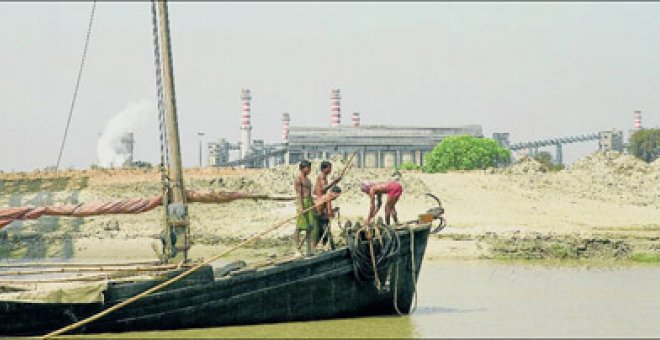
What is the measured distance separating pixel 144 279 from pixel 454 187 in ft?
101

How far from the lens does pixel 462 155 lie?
8888 centimetres

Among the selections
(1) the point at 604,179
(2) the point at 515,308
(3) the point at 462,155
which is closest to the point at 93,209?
(2) the point at 515,308

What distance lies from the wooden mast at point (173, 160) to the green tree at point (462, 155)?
6864 centimetres

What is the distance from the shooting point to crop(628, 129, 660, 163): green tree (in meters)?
107

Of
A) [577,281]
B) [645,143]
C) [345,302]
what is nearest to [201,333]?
[345,302]

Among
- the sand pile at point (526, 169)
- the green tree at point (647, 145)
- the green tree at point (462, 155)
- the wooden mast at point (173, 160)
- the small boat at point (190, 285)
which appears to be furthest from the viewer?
the green tree at point (647, 145)

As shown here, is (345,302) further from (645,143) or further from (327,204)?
(645,143)

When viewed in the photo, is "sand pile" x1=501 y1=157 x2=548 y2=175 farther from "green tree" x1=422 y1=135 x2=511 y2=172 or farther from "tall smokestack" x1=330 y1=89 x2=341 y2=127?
"tall smokestack" x1=330 y1=89 x2=341 y2=127

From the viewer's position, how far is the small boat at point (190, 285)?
59.4 ft

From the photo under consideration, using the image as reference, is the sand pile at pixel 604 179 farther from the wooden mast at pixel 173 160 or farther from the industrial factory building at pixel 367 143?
the industrial factory building at pixel 367 143

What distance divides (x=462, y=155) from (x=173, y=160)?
70987 mm

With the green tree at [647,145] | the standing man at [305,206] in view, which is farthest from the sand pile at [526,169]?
the green tree at [647,145]

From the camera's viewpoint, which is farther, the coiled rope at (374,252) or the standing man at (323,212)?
the standing man at (323,212)

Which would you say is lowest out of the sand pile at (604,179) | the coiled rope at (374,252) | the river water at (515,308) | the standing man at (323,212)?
the river water at (515,308)
